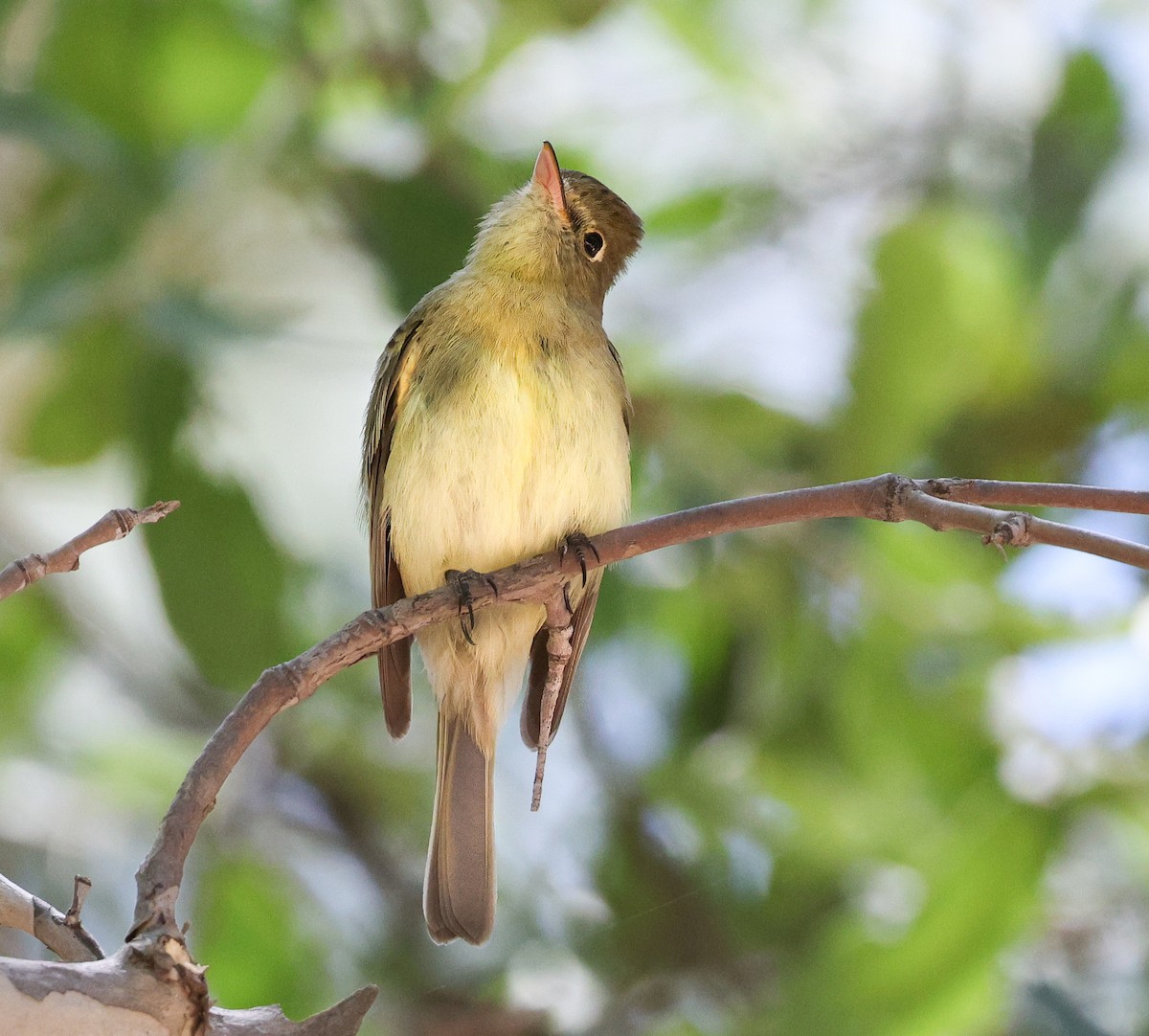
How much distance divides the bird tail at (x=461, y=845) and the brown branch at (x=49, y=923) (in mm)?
937

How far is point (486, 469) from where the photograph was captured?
2.24m

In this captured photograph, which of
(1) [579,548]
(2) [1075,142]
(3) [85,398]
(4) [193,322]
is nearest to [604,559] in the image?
(1) [579,548]

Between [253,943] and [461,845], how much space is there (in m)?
1.07

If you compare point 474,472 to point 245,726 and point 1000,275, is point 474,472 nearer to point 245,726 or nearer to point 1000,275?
point 245,726

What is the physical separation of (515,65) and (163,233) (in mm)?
814

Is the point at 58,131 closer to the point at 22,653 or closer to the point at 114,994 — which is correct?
A: the point at 22,653

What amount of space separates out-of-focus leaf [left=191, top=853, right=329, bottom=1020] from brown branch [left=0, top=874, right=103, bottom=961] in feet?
6.14

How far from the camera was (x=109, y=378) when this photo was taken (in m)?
3.15

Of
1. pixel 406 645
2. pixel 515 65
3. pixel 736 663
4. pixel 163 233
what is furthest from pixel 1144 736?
pixel 163 233

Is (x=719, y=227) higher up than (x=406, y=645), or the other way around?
(x=719, y=227)

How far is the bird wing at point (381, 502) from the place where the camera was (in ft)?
7.78

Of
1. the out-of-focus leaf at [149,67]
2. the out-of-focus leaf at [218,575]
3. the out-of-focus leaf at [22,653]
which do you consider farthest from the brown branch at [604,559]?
the out-of-focus leaf at [22,653]

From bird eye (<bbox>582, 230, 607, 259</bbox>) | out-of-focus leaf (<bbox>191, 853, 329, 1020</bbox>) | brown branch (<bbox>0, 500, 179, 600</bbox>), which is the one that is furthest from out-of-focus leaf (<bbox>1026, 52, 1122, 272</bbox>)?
brown branch (<bbox>0, 500, 179, 600</bbox>)

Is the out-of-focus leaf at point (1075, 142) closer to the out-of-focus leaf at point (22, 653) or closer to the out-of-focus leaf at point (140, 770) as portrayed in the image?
the out-of-focus leaf at point (140, 770)
